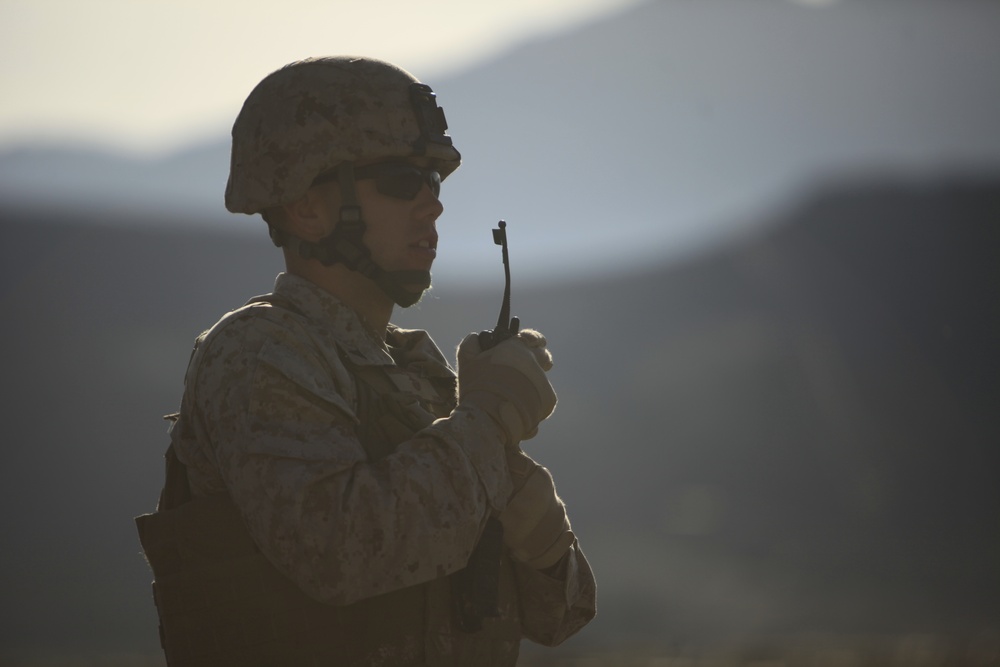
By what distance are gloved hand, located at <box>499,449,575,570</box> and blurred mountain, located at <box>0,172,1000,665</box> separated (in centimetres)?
6258

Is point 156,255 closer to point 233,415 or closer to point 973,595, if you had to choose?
point 973,595

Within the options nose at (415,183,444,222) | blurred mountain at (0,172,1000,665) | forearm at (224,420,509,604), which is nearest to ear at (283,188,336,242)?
nose at (415,183,444,222)

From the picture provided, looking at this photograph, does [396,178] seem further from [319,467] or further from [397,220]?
[319,467]

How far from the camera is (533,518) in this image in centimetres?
450

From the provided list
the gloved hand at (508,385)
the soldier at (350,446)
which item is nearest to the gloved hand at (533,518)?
the soldier at (350,446)

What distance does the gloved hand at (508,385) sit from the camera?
4215mm

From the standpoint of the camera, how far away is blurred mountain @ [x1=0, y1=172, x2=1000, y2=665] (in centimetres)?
7994

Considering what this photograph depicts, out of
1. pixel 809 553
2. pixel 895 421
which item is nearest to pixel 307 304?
pixel 809 553

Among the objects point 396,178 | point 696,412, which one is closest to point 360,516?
point 396,178

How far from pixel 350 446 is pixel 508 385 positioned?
2.12 ft

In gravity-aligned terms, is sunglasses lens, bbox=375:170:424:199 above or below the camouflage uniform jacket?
above

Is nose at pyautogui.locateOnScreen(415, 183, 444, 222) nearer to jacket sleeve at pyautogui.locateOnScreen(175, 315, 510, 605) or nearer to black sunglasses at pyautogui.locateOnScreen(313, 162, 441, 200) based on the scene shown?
black sunglasses at pyautogui.locateOnScreen(313, 162, 441, 200)

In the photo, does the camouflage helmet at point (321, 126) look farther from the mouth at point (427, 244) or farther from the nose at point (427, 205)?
the mouth at point (427, 244)

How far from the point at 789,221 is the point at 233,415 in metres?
137
